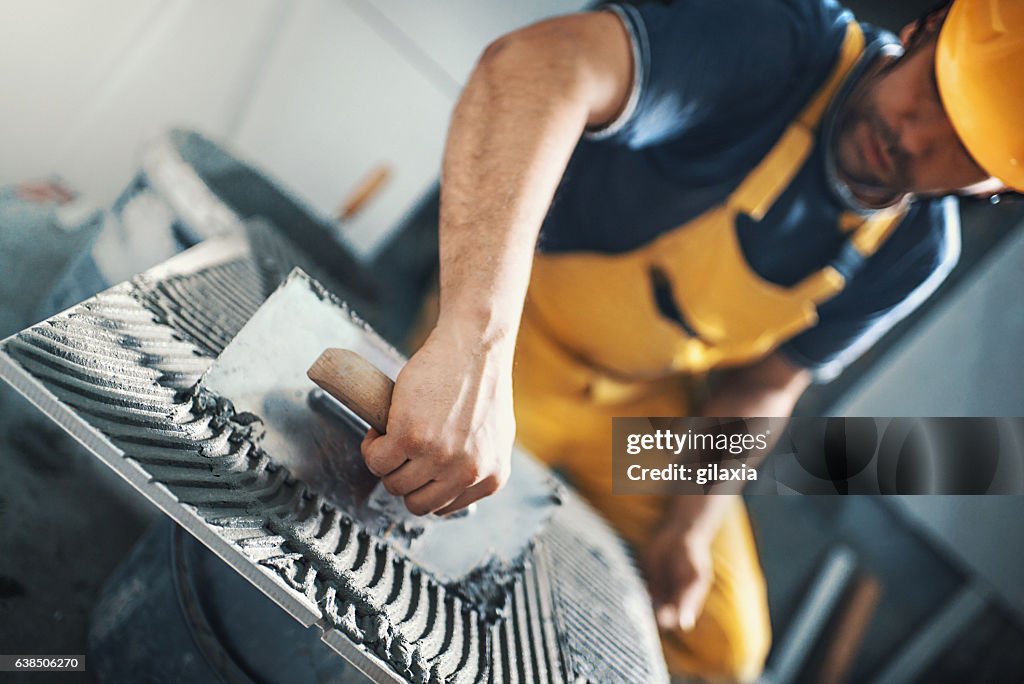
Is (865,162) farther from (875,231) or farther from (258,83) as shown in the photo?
(258,83)

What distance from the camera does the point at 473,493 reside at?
51cm

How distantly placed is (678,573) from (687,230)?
1.68ft

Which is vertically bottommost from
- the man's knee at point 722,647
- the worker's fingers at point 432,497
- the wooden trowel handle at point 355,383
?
the man's knee at point 722,647

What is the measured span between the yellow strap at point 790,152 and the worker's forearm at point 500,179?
295 millimetres

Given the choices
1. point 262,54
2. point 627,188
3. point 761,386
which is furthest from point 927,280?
point 262,54

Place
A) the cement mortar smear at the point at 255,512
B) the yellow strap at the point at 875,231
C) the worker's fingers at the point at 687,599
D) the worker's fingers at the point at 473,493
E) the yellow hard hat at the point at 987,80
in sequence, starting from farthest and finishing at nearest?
the worker's fingers at the point at 687,599
the yellow strap at the point at 875,231
the yellow hard hat at the point at 987,80
the worker's fingers at the point at 473,493
the cement mortar smear at the point at 255,512

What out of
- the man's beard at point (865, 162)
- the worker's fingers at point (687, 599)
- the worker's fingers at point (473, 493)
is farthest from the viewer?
the worker's fingers at point (687, 599)

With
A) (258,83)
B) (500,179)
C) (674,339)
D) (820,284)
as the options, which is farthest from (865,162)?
(258,83)

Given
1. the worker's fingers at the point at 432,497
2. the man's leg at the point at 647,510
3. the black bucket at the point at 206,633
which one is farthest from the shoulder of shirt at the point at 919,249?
the black bucket at the point at 206,633

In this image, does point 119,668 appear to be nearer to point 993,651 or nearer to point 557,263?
point 557,263

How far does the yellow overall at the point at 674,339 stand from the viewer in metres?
0.84

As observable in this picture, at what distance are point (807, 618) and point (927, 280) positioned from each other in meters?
0.94

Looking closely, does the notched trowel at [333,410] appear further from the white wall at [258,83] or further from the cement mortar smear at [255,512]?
the white wall at [258,83]

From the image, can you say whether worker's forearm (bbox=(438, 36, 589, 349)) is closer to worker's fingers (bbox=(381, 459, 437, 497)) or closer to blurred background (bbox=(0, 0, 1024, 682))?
worker's fingers (bbox=(381, 459, 437, 497))
